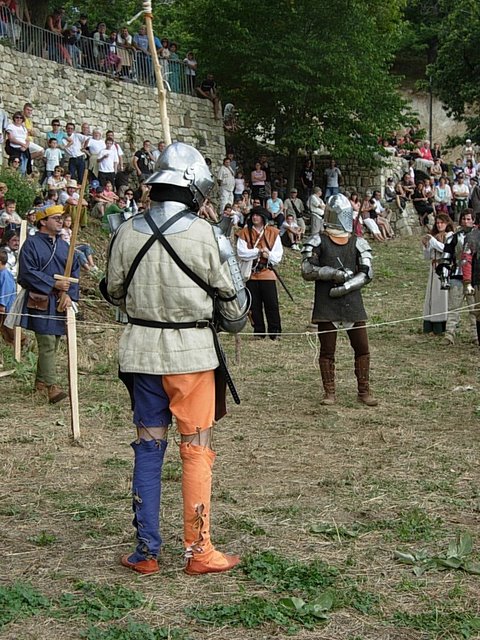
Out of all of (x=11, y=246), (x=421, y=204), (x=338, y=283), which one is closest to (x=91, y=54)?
(x=421, y=204)

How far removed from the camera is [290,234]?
22.9 m

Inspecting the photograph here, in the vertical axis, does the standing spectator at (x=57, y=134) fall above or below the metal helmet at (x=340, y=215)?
above

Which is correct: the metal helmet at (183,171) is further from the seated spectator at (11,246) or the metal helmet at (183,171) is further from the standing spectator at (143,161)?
the standing spectator at (143,161)

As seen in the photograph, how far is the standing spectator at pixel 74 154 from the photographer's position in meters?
18.9

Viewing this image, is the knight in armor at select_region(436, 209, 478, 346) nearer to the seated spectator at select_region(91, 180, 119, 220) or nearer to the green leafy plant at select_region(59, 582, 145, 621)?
the seated spectator at select_region(91, 180, 119, 220)

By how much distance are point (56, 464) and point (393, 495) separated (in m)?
Result: 2.32

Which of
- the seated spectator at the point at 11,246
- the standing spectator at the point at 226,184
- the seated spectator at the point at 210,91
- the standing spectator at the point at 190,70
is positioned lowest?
Result: the seated spectator at the point at 11,246

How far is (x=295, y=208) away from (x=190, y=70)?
4.83m

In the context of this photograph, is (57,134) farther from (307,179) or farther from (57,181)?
(307,179)

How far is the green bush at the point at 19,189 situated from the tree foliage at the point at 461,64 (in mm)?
19377

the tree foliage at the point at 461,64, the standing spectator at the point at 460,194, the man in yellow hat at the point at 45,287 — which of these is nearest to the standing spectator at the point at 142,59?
the standing spectator at the point at 460,194

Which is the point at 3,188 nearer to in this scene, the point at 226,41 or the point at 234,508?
the point at 234,508

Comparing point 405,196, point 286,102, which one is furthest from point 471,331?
point 405,196

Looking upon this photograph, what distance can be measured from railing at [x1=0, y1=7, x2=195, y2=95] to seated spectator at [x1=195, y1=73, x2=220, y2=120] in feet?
1.01
